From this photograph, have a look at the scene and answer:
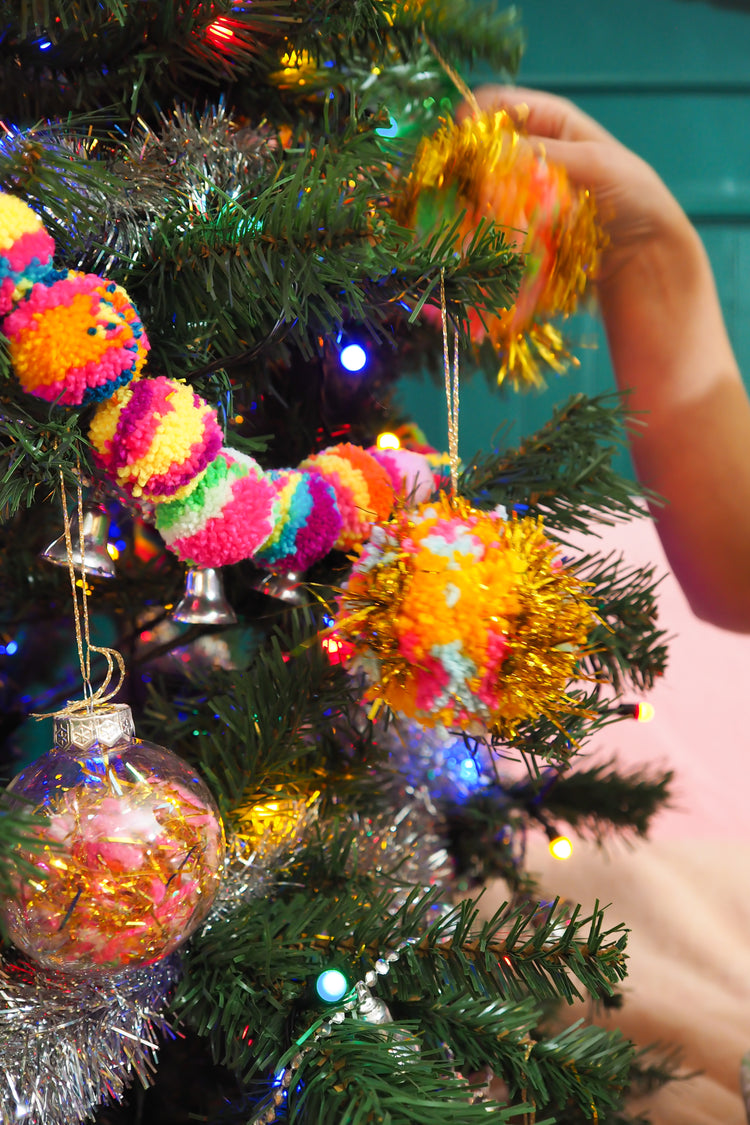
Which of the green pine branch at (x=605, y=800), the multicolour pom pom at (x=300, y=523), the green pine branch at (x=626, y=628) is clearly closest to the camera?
the multicolour pom pom at (x=300, y=523)

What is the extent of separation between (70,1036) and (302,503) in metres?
0.29

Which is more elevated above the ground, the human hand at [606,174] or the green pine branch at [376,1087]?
the human hand at [606,174]

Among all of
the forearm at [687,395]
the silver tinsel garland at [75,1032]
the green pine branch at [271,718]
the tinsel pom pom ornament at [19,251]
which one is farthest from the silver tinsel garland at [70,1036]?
the forearm at [687,395]

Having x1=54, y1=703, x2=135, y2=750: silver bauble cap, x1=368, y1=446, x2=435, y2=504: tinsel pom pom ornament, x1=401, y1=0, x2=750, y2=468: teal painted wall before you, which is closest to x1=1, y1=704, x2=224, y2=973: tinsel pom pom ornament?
x1=54, y1=703, x2=135, y2=750: silver bauble cap

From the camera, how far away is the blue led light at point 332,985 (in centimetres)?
39

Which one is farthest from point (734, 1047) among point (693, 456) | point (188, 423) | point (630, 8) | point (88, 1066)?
point (630, 8)

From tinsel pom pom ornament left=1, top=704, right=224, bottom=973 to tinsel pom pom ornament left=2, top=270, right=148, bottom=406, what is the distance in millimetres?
149

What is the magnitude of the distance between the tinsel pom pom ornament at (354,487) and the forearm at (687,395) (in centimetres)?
46

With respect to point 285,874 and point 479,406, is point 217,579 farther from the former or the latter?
Answer: point 479,406

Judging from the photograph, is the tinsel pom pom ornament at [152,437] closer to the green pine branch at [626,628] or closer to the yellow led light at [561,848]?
the green pine branch at [626,628]

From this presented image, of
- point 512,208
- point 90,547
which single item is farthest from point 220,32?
point 90,547

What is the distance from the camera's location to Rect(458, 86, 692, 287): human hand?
72 cm

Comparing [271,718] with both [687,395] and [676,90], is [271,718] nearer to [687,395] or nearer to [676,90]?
[687,395]

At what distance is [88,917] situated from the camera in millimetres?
346
